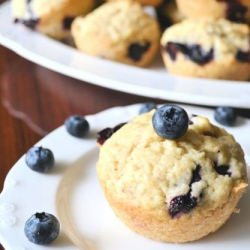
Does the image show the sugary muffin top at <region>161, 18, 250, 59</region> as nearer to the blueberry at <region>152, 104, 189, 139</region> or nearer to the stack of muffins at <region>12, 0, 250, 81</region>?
the stack of muffins at <region>12, 0, 250, 81</region>

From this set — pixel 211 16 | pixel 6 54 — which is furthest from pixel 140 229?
pixel 6 54

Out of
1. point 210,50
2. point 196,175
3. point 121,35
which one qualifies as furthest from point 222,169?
point 121,35

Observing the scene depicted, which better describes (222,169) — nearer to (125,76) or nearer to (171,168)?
(171,168)

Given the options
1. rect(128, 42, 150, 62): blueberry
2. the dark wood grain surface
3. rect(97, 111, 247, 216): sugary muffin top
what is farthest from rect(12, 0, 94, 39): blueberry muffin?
rect(97, 111, 247, 216): sugary muffin top

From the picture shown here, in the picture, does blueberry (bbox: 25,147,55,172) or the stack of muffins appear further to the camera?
the stack of muffins

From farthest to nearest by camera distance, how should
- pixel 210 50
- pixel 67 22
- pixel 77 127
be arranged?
pixel 67 22 → pixel 210 50 → pixel 77 127

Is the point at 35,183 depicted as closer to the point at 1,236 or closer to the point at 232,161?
the point at 1,236
